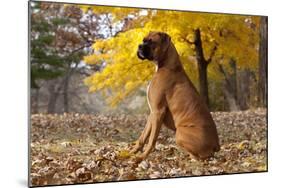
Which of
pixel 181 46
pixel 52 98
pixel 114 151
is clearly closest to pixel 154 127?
pixel 114 151

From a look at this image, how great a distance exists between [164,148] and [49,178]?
809mm

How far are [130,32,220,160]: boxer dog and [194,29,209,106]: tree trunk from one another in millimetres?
49

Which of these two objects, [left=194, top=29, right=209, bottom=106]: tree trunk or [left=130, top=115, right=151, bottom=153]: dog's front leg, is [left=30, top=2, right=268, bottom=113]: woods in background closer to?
[left=194, top=29, right=209, bottom=106]: tree trunk

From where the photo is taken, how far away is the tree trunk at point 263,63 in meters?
3.90

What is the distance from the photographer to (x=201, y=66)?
3693mm

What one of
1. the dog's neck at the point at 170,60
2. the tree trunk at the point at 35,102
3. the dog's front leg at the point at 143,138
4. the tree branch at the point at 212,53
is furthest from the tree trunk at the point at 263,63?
the tree trunk at the point at 35,102

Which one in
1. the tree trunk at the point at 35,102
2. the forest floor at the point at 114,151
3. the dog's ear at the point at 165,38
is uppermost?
the dog's ear at the point at 165,38

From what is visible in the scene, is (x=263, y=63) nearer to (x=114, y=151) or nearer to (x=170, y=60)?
(x=170, y=60)

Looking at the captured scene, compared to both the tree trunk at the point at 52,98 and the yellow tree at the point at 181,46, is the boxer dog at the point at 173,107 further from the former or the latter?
the tree trunk at the point at 52,98

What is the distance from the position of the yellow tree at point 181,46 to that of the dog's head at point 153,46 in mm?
36

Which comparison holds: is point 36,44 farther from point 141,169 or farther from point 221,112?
point 221,112

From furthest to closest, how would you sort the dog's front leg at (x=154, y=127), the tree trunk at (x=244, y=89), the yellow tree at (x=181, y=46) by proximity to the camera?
1. the tree trunk at (x=244, y=89)
2. the dog's front leg at (x=154, y=127)
3. the yellow tree at (x=181, y=46)

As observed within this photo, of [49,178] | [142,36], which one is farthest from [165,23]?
[49,178]

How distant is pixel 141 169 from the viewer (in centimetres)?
354
